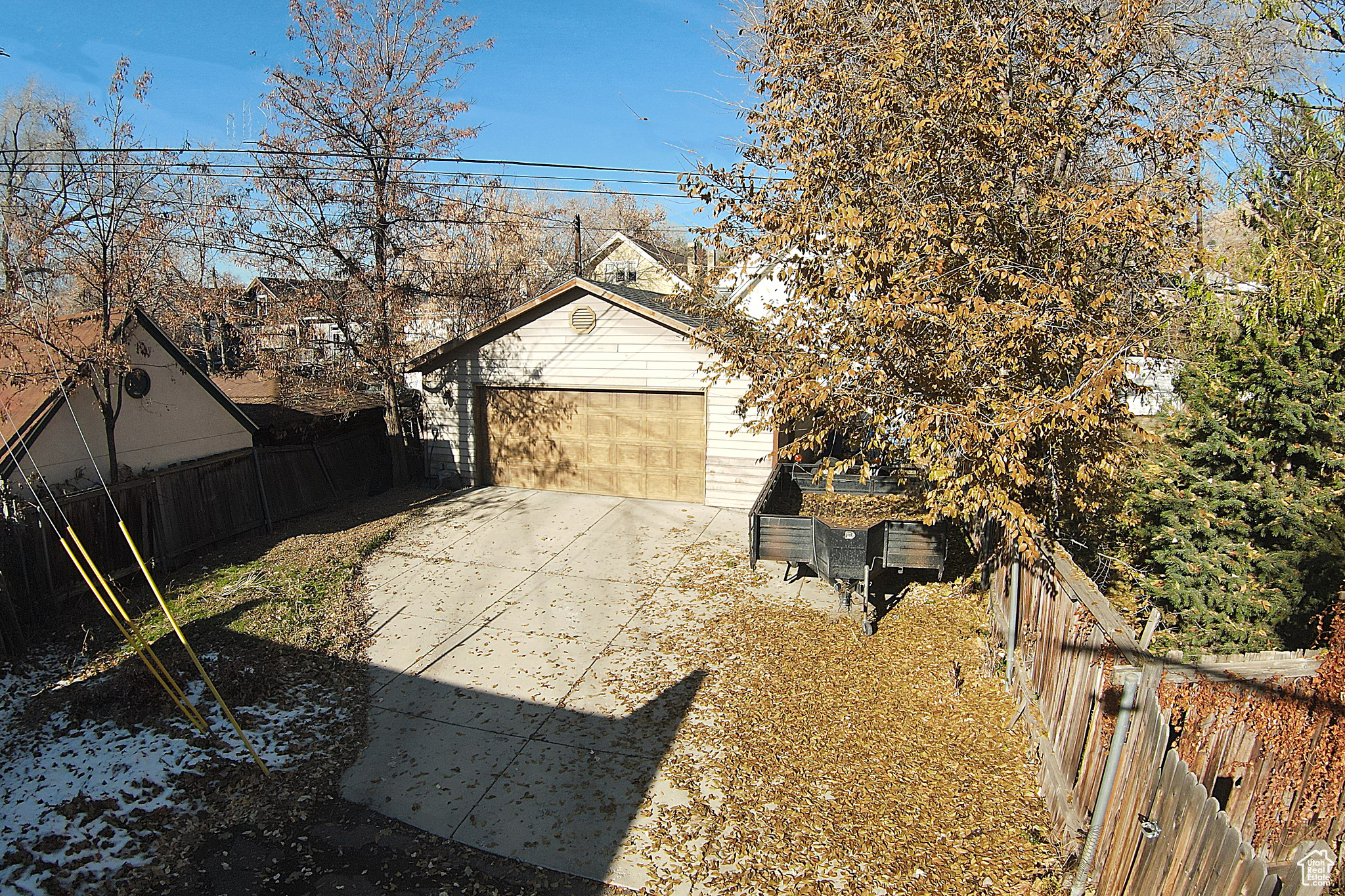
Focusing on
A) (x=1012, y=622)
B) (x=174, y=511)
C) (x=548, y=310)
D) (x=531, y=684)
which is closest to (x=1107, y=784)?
(x=1012, y=622)

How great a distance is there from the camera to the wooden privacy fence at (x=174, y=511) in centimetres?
845

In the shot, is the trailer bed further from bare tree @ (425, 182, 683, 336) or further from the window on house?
the window on house

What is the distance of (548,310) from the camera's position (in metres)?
14.0

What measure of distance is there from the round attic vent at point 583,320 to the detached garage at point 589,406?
2 cm

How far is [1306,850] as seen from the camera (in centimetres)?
341

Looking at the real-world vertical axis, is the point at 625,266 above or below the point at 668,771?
above

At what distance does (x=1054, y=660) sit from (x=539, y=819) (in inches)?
154

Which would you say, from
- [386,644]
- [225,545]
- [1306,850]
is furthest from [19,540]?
[1306,850]

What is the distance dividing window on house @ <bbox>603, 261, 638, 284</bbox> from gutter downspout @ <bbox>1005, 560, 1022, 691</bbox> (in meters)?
31.2

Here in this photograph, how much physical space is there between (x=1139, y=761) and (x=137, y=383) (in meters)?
13.6

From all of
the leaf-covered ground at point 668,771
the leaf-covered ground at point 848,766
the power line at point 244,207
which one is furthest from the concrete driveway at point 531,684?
the power line at point 244,207

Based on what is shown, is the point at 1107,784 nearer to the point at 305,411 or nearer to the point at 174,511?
the point at 174,511

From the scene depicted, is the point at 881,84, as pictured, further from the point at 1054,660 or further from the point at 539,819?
the point at 539,819
